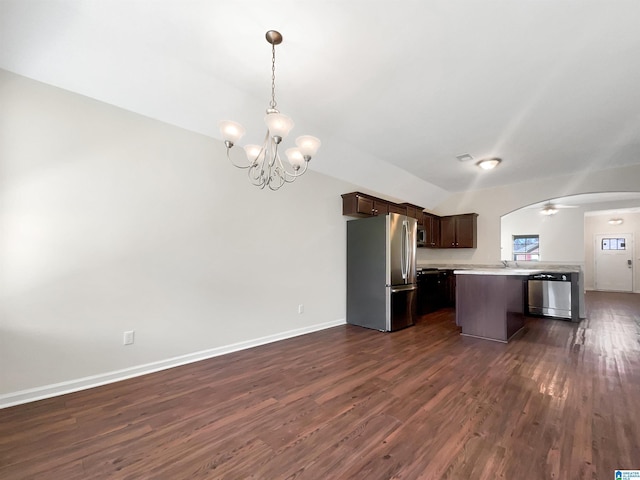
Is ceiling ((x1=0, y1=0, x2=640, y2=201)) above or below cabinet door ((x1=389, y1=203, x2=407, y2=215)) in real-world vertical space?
above

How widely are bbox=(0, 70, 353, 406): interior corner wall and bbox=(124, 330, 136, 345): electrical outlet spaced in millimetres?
38

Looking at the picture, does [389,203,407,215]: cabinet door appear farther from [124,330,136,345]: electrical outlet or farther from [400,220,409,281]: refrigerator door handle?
[124,330,136,345]: electrical outlet

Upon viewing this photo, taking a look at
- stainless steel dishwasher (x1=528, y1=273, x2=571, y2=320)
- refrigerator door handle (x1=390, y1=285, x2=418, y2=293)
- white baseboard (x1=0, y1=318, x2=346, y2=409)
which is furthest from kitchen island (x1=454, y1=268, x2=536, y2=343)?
white baseboard (x1=0, y1=318, x2=346, y2=409)

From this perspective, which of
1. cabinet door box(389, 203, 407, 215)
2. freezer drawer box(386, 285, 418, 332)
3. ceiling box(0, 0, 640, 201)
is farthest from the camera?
cabinet door box(389, 203, 407, 215)

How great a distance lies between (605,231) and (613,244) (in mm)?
477

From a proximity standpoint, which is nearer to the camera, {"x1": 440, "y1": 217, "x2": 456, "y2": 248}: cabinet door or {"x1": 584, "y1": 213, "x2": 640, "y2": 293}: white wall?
{"x1": 440, "y1": 217, "x2": 456, "y2": 248}: cabinet door

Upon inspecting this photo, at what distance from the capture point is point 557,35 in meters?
2.07

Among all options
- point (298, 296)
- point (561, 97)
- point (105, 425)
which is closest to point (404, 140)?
point (561, 97)

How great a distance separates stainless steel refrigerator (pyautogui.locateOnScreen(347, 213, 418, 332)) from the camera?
14.1 feet

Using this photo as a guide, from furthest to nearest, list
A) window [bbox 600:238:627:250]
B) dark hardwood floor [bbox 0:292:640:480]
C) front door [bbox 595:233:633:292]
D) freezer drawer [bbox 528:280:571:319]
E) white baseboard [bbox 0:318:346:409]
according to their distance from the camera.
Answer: window [bbox 600:238:627:250] → front door [bbox 595:233:633:292] → freezer drawer [bbox 528:280:571:319] → white baseboard [bbox 0:318:346:409] → dark hardwood floor [bbox 0:292:640:480]

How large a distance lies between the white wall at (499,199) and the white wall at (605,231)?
19.6 ft

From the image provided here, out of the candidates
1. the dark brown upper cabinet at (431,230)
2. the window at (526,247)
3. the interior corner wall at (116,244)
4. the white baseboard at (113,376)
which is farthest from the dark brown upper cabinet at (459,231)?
the white baseboard at (113,376)

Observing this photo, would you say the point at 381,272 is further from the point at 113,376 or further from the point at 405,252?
the point at 113,376

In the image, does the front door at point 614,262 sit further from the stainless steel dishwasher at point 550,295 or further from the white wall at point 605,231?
the stainless steel dishwasher at point 550,295
